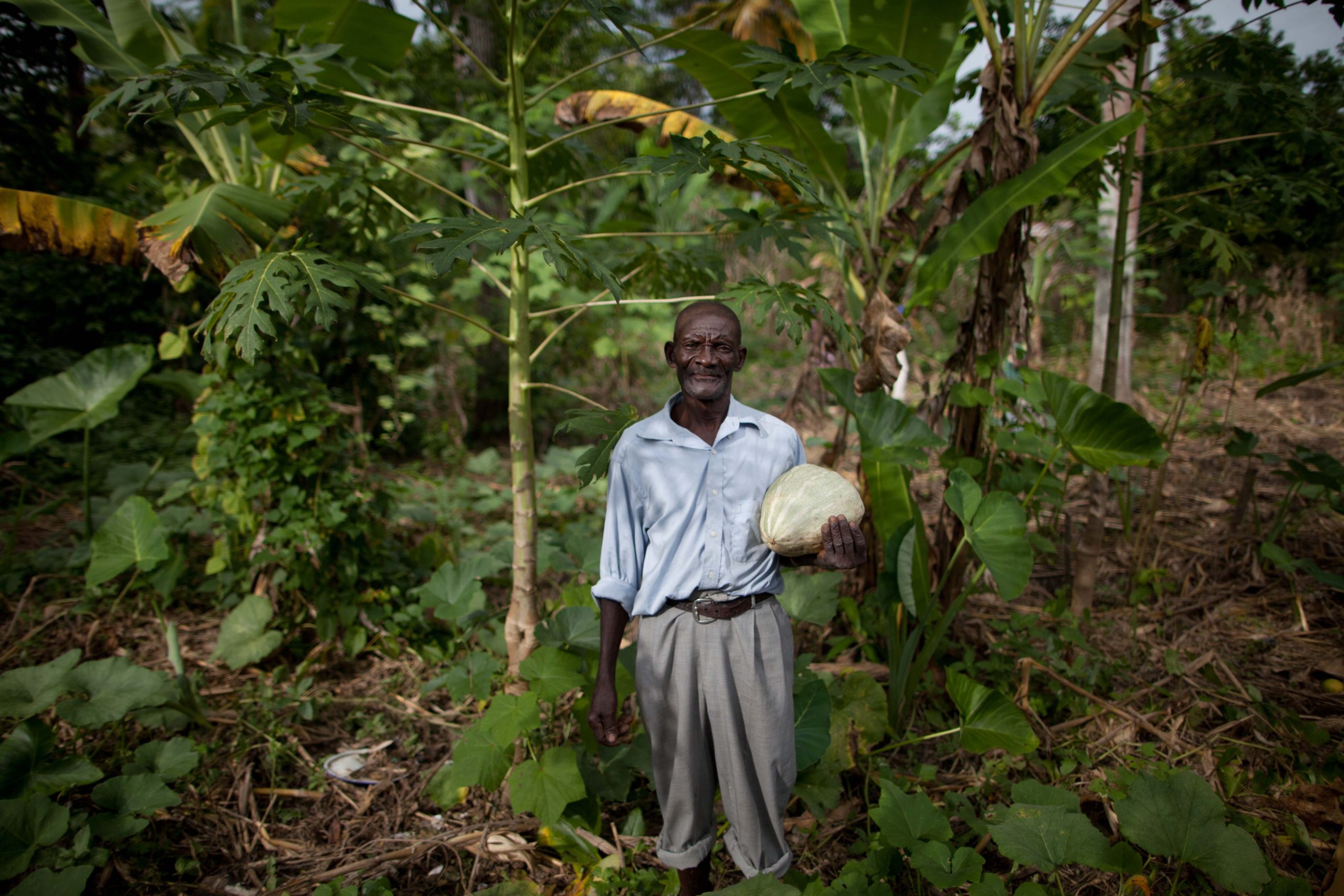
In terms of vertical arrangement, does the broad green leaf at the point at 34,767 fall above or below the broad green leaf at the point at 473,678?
below

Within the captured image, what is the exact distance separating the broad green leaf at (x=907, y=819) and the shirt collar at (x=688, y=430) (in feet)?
3.20

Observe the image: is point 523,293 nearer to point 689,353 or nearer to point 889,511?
point 689,353

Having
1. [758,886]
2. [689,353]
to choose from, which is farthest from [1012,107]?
[758,886]

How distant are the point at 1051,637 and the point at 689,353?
7.04 ft

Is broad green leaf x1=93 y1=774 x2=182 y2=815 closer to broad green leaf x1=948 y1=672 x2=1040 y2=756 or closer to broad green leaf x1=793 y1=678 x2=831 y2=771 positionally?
broad green leaf x1=793 y1=678 x2=831 y2=771

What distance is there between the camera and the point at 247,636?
2695mm

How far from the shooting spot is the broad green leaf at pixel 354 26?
241 centimetres

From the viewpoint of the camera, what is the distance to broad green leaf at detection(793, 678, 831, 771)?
1.83m

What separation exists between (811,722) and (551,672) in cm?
75

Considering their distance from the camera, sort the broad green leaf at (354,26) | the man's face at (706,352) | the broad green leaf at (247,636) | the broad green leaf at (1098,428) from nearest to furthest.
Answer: the man's face at (706,352) < the broad green leaf at (1098,428) < the broad green leaf at (354,26) < the broad green leaf at (247,636)

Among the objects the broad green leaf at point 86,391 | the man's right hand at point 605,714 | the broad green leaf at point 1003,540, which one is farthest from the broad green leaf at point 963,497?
the broad green leaf at point 86,391

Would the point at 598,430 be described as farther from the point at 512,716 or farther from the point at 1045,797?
the point at 1045,797

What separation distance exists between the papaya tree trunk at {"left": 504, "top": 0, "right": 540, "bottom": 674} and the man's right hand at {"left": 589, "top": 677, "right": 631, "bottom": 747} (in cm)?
60

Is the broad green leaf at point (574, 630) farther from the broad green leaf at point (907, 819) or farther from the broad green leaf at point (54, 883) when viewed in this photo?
the broad green leaf at point (54, 883)
